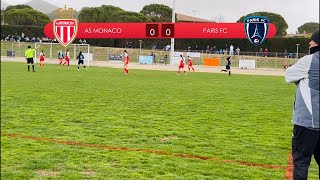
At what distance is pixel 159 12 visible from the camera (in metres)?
95.7

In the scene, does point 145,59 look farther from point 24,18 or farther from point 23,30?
point 24,18

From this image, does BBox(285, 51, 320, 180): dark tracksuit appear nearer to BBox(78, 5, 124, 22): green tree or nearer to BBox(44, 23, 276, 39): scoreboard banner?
BBox(44, 23, 276, 39): scoreboard banner

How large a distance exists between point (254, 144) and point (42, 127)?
166 inches

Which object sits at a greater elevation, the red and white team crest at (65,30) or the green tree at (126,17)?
the green tree at (126,17)

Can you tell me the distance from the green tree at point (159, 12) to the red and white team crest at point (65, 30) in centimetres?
5882

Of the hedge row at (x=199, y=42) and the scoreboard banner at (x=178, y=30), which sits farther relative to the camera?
the hedge row at (x=199, y=42)

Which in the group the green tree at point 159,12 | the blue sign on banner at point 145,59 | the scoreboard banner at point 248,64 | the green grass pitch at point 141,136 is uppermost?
the green tree at point 159,12

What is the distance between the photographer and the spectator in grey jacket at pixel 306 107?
504 centimetres

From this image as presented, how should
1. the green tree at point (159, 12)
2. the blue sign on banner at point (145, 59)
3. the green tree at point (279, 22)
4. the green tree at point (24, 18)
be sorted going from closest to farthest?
the blue sign on banner at point (145, 59), the green tree at point (24, 18), the green tree at point (279, 22), the green tree at point (159, 12)

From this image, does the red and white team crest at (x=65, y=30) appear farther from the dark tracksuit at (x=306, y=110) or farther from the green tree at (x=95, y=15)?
the green tree at (x=95, y=15)

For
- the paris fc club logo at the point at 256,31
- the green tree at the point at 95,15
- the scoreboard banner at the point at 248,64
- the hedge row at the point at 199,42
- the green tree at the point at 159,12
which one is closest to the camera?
the paris fc club logo at the point at 256,31

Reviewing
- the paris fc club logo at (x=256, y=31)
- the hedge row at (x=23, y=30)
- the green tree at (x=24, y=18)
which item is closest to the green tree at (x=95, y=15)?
the green tree at (x=24, y=18)

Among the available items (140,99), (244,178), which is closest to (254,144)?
(244,178)

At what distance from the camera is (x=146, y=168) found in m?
6.93
